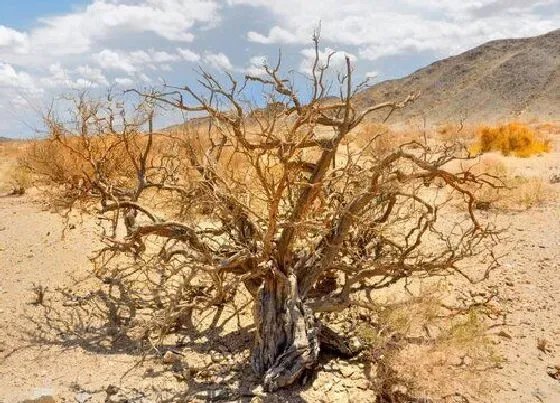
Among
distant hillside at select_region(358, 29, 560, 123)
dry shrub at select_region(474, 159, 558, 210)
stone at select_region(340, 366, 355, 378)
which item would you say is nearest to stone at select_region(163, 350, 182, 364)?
stone at select_region(340, 366, 355, 378)

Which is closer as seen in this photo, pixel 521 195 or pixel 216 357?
pixel 216 357

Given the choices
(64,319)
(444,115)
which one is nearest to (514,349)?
(64,319)

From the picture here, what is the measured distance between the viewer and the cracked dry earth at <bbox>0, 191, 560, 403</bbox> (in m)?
4.76

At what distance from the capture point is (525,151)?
1587 centimetres

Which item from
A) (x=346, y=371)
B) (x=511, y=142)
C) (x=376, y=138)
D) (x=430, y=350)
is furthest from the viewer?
(x=511, y=142)

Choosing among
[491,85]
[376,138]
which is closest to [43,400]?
[376,138]

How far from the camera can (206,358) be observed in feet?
17.5

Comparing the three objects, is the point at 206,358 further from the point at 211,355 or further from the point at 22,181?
the point at 22,181

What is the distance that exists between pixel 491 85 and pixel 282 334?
48893 millimetres

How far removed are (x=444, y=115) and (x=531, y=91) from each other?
692 centimetres

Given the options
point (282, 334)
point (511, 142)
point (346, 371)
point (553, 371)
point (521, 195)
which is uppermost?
point (511, 142)

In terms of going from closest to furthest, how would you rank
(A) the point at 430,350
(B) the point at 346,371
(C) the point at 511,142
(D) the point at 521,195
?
(B) the point at 346,371 < (A) the point at 430,350 < (D) the point at 521,195 < (C) the point at 511,142

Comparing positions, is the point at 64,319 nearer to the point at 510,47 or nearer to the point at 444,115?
the point at 444,115

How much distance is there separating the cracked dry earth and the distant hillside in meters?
32.9
